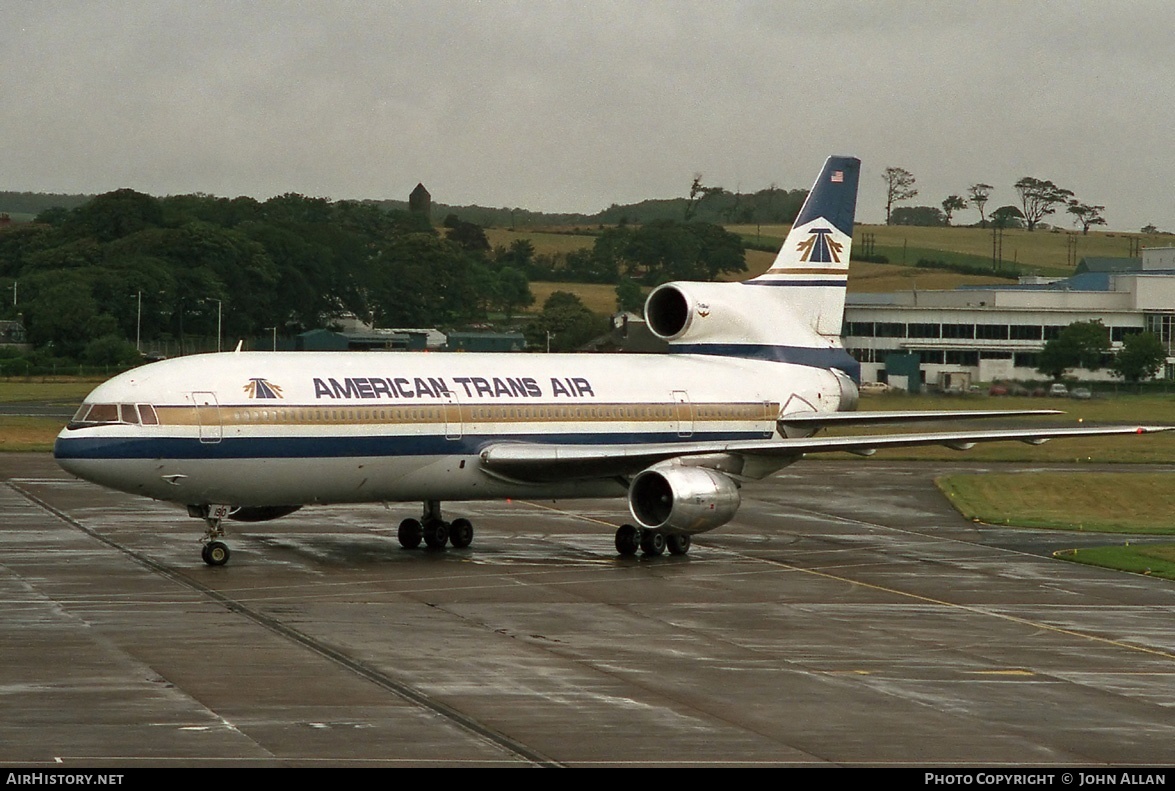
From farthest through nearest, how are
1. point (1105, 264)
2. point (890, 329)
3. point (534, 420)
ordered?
point (1105, 264) < point (890, 329) < point (534, 420)

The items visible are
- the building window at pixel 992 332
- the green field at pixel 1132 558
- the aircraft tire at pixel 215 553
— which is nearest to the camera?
the aircraft tire at pixel 215 553

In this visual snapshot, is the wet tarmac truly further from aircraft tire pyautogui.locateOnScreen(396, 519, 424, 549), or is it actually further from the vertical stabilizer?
the vertical stabilizer

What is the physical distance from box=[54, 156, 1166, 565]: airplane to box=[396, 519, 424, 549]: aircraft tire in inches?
1.8

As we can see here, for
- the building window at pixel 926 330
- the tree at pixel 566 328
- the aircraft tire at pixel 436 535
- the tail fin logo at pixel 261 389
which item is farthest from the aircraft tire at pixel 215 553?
the building window at pixel 926 330

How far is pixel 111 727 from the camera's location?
17.7m

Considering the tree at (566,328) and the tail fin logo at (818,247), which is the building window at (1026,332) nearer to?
the tree at (566,328)

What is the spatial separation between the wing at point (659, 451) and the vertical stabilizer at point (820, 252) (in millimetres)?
7006

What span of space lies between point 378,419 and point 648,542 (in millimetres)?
6626

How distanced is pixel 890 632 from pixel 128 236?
367 ft

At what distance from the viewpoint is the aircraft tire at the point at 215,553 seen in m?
32.1

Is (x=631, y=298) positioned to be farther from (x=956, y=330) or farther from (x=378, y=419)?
(x=378, y=419)

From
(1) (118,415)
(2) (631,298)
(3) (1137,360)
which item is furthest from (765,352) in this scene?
(3) (1137,360)

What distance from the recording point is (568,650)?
Answer: 77.8 ft

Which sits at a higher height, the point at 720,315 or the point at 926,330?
the point at 926,330
